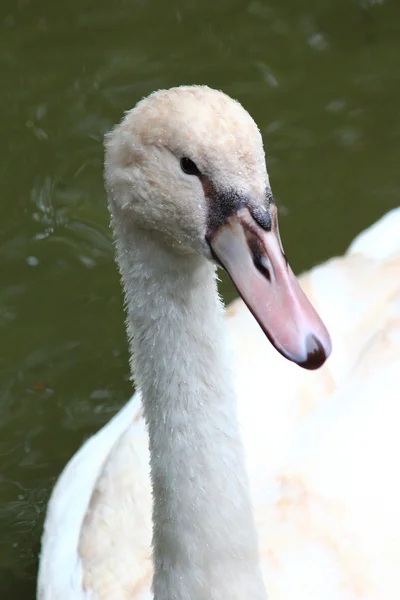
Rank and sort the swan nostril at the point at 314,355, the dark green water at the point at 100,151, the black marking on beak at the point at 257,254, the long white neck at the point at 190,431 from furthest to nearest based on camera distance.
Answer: the dark green water at the point at 100,151
the long white neck at the point at 190,431
the black marking on beak at the point at 257,254
the swan nostril at the point at 314,355

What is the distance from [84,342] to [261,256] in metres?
2.79

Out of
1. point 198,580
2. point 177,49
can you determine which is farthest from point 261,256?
point 177,49

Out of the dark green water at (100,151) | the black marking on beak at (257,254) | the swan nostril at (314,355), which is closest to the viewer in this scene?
the swan nostril at (314,355)

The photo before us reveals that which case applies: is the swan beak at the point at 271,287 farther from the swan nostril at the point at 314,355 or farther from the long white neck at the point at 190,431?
the long white neck at the point at 190,431

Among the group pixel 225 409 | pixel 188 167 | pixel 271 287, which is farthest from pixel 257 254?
pixel 225 409

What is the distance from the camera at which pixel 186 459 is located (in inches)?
107

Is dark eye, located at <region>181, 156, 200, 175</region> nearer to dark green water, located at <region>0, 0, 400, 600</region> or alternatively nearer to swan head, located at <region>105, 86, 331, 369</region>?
swan head, located at <region>105, 86, 331, 369</region>

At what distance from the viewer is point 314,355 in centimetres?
220

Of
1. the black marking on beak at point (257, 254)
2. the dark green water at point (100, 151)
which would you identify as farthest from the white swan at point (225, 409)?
the dark green water at point (100, 151)

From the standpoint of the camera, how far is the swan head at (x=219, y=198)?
2.27 m

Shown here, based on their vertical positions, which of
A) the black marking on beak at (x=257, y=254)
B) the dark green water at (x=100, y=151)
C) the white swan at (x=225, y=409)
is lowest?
the dark green water at (x=100, y=151)

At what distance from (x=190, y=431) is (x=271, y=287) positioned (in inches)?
21.3

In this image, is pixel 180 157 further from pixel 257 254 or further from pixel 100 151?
pixel 100 151

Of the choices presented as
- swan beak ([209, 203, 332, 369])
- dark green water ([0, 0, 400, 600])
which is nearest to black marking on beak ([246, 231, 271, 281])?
swan beak ([209, 203, 332, 369])
